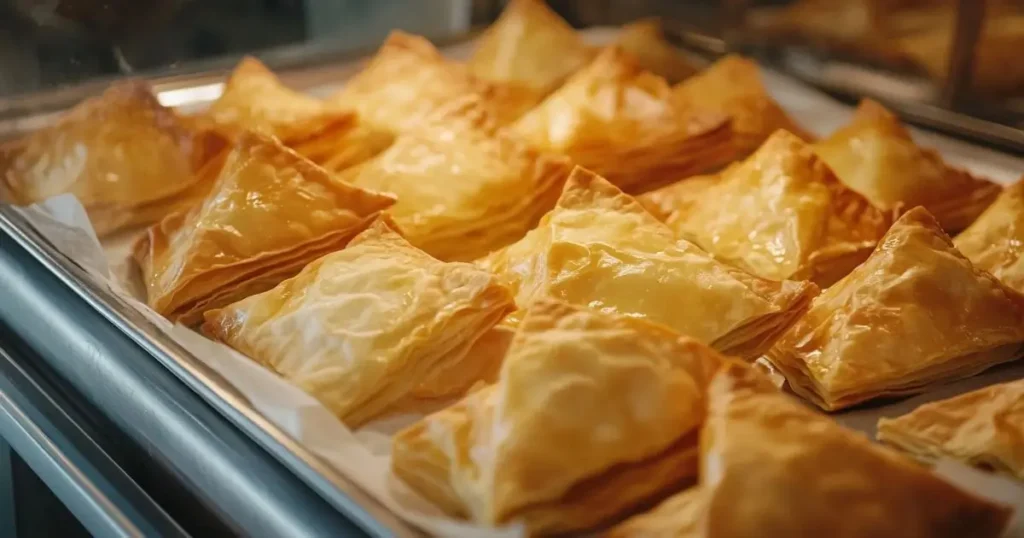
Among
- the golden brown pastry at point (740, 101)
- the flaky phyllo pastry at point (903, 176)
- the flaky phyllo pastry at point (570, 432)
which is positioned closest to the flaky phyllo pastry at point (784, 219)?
the flaky phyllo pastry at point (903, 176)

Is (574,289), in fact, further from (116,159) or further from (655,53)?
(655,53)

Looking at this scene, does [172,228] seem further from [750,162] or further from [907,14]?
[907,14]

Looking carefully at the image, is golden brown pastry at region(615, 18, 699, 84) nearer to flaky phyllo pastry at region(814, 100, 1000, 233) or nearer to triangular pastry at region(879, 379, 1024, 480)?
flaky phyllo pastry at region(814, 100, 1000, 233)

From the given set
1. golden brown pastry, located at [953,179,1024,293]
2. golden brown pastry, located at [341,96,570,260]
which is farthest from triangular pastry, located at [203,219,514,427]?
golden brown pastry, located at [953,179,1024,293]

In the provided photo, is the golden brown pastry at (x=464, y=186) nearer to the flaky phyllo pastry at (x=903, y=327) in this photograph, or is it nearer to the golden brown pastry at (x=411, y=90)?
the golden brown pastry at (x=411, y=90)

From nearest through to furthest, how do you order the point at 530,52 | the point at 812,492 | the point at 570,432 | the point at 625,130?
the point at 812,492 < the point at 570,432 < the point at 625,130 < the point at 530,52

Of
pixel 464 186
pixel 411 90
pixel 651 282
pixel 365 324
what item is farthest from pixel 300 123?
pixel 651 282
